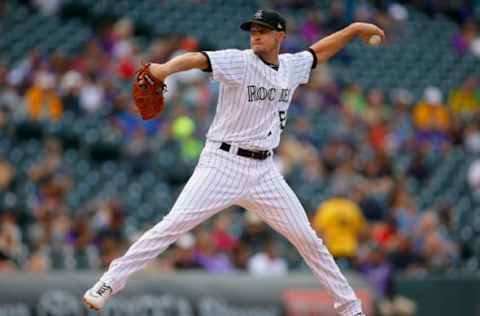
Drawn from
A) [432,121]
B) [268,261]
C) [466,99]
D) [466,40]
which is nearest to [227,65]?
[268,261]

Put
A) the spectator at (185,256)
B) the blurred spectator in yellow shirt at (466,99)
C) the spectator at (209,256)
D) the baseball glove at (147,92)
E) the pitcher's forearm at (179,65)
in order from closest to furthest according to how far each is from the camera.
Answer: the pitcher's forearm at (179,65)
the baseball glove at (147,92)
the spectator at (185,256)
the spectator at (209,256)
the blurred spectator in yellow shirt at (466,99)

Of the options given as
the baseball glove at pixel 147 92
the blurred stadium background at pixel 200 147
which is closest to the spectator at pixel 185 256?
the blurred stadium background at pixel 200 147

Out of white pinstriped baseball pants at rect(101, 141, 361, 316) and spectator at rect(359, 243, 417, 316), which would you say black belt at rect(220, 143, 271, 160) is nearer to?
white pinstriped baseball pants at rect(101, 141, 361, 316)

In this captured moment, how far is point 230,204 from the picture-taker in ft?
20.0

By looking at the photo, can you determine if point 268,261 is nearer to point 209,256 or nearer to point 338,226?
point 209,256

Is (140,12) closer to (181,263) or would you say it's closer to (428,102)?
(428,102)

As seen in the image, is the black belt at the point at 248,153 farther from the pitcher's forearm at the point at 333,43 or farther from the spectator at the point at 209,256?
the spectator at the point at 209,256

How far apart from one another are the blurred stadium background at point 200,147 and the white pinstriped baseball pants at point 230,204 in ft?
11.6

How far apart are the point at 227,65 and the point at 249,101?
0.27 meters

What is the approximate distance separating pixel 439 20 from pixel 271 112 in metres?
14.1

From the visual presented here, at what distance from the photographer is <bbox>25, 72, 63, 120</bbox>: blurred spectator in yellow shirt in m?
12.9

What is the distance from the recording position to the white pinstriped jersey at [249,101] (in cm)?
599

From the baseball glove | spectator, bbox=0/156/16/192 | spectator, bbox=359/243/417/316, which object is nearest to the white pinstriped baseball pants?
the baseball glove

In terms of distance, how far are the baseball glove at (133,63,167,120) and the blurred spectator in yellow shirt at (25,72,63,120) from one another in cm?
713
